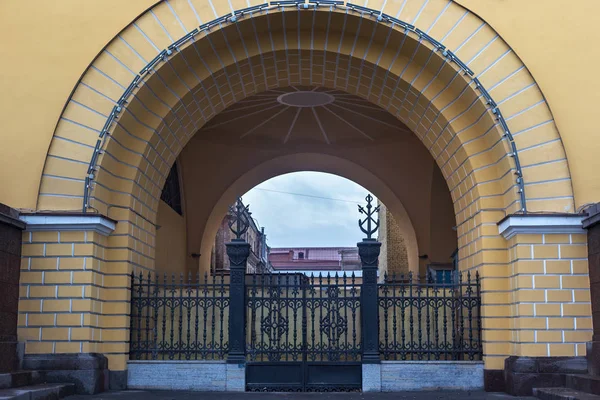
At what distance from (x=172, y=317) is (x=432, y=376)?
3605 millimetres

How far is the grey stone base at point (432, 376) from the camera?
9594mm

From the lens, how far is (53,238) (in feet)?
31.0

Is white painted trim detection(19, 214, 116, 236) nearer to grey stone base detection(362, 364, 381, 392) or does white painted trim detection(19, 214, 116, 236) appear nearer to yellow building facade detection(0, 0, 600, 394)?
yellow building facade detection(0, 0, 600, 394)

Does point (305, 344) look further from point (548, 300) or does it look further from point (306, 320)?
point (548, 300)

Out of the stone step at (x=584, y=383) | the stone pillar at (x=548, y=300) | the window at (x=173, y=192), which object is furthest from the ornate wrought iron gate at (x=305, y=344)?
the window at (x=173, y=192)

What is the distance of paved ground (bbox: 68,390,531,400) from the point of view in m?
8.92

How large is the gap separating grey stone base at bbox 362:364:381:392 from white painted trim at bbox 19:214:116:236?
4.03 meters

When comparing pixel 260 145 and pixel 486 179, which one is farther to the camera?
pixel 260 145

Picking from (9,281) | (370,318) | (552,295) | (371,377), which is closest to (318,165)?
(370,318)

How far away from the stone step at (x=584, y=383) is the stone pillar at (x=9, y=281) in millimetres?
6759

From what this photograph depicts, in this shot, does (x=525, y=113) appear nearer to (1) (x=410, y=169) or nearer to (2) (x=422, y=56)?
(2) (x=422, y=56)

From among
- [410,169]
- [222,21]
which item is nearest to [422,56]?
[222,21]

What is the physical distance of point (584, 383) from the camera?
26.8ft

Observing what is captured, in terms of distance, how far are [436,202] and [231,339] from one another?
889 cm
